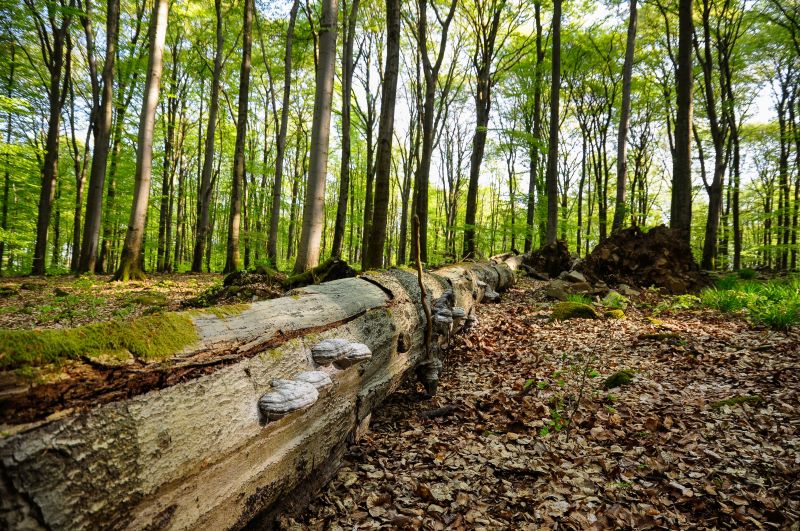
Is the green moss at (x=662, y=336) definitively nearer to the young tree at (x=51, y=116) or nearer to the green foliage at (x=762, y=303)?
the green foliage at (x=762, y=303)

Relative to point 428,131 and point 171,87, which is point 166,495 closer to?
point 428,131

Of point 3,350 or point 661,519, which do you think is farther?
point 661,519

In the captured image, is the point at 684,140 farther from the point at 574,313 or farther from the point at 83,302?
the point at 83,302

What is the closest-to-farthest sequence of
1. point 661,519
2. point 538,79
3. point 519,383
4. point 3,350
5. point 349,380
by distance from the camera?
point 3,350 → point 661,519 → point 349,380 → point 519,383 → point 538,79

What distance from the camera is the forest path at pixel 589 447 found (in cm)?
225

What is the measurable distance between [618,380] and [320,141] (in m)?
6.12

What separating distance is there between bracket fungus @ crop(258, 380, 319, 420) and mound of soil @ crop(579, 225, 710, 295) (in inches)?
361

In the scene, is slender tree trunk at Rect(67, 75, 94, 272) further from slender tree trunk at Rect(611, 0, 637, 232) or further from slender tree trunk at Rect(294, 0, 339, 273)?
slender tree trunk at Rect(611, 0, 637, 232)

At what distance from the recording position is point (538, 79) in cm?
1612

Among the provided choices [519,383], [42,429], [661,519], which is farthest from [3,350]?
[519,383]

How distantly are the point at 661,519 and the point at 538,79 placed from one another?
58.4 feet

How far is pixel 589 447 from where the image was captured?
2.92 m

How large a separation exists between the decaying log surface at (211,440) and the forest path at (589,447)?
49 cm

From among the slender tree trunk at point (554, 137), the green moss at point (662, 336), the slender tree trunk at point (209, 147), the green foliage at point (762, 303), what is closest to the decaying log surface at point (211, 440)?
the green moss at point (662, 336)
